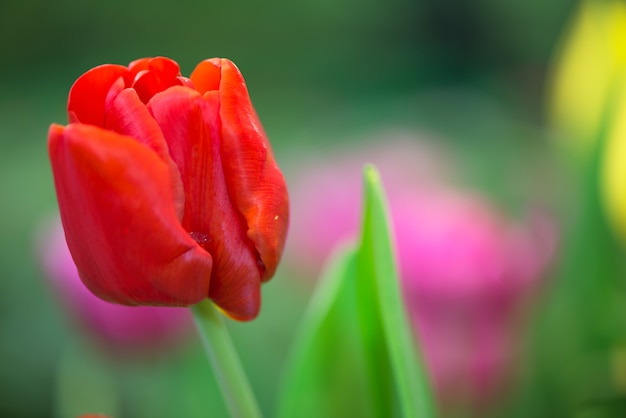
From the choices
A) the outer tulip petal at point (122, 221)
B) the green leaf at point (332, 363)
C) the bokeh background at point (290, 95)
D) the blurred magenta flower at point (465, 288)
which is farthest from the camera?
the bokeh background at point (290, 95)

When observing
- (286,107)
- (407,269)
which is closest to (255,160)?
(407,269)

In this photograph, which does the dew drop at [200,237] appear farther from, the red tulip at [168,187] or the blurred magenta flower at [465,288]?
the blurred magenta flower at [465,288]

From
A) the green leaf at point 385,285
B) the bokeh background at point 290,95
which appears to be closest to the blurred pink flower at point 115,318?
the bokeh background at point 290,95

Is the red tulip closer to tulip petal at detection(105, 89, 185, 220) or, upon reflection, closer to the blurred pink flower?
tulip petal at detection(105, 89, 185, 220)

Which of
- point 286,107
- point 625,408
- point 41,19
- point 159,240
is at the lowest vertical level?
point 625,408

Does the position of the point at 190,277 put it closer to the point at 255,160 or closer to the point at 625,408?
the point at 255,160

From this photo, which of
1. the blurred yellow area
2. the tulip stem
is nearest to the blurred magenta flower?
the blurred yellow area
